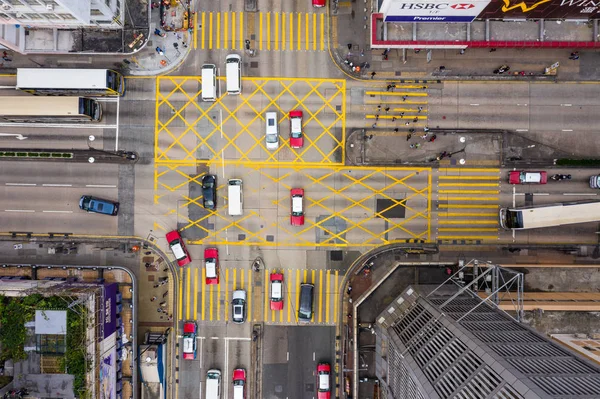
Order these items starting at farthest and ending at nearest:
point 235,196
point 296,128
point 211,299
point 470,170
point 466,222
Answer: point 211,299
point 466,222
point 470,170
point 235,196
point 296,128

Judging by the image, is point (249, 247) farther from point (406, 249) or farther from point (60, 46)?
point (60, 46)

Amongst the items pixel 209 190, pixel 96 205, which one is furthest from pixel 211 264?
pixel 96 205

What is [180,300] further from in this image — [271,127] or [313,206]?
[271,127]

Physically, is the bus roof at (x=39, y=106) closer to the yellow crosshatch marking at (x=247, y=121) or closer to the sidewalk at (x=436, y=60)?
the yellow crosshatch marking at (x=247, y=121)

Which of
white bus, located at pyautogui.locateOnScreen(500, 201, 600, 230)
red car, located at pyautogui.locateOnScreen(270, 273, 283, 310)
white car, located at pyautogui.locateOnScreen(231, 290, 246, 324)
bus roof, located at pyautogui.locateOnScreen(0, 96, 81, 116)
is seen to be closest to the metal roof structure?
white bus, located at pyautogui.locateOnScreen(500, 201, 600, 230)

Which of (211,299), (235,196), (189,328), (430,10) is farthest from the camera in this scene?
(211,299)

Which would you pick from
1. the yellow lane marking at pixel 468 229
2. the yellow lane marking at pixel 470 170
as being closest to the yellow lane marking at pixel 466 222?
the yellow lane marking at pixel 468 229

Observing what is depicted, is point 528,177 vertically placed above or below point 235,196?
above
